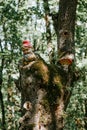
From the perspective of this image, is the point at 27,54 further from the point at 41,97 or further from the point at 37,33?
the point at 37,33

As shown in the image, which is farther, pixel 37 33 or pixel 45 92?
pixel 37 33

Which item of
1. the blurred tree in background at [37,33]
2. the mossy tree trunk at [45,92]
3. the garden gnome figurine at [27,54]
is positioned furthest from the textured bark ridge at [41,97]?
the blurred tree in background at [37,33]

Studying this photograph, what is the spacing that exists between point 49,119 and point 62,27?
2.20 m

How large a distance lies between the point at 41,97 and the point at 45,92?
0.47 feet

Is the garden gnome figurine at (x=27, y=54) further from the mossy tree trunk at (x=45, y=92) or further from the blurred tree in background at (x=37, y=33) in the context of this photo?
the blurred tree in background at (x=37, y=33)

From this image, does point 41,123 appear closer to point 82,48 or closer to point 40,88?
point 40,88

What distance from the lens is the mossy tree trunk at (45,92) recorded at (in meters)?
5.91

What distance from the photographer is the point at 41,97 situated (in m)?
5.95

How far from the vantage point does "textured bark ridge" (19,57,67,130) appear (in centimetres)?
590

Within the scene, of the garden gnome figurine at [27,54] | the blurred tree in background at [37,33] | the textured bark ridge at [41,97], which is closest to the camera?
the textured bark ridge at [41,97]

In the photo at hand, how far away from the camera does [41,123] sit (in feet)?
19.4

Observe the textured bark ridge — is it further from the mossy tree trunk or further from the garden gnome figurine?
the garden gnome figurine

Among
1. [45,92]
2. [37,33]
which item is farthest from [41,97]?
[37,33]

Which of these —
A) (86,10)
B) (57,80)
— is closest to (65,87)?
(57,80)
